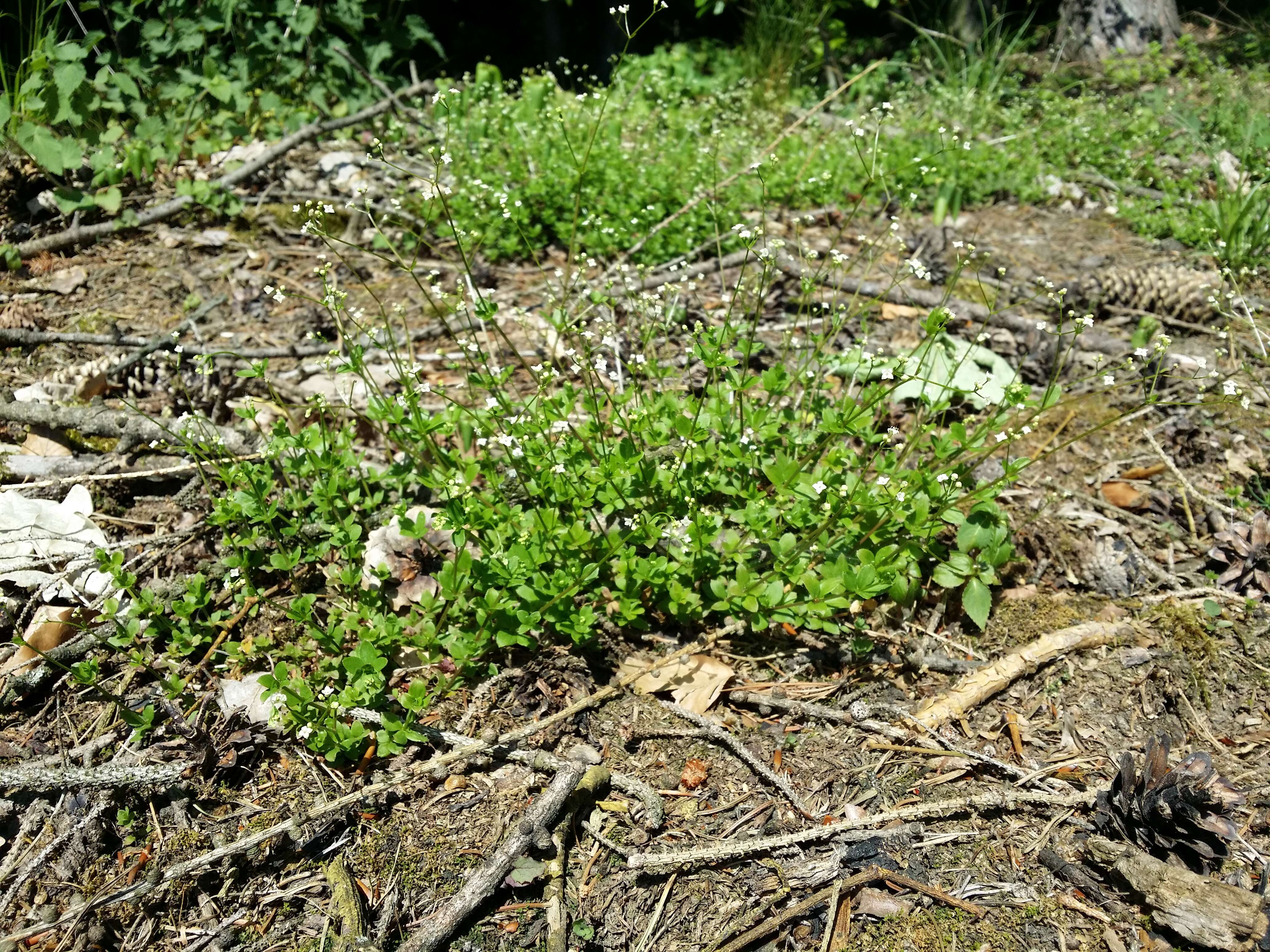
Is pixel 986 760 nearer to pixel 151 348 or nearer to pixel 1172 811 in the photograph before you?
pixel 1172 811

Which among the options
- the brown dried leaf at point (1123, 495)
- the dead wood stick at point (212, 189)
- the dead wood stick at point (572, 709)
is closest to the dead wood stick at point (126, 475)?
the dead wood stick at point (572, 709)

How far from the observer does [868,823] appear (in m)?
2.22

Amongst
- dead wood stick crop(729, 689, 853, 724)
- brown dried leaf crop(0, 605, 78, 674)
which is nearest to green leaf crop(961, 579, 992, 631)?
dead wood stick crop(729, 689, 853, 724)

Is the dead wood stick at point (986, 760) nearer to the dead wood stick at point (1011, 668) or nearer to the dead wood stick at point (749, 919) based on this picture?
the dead wood stick at point (1011, 668)

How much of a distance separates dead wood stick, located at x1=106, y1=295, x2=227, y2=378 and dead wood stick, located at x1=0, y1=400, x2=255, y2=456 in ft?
1.06

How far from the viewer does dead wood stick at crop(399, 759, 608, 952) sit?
1.94 meters

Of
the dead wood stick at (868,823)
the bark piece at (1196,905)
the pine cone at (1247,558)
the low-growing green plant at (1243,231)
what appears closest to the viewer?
the bark piece at (1196,905)

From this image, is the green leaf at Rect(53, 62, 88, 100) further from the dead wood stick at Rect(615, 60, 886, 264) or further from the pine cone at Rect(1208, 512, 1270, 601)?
the pine cone at Rect(1208, 512, 1270, 601)

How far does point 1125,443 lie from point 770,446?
1.73 m

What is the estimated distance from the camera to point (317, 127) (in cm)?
536

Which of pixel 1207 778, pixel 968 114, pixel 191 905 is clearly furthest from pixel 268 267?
pixel 968 114

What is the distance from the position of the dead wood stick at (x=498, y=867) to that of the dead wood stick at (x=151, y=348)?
2.28 meters

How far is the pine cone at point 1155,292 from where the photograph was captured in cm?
436

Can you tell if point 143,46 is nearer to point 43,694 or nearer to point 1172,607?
point 43,694
